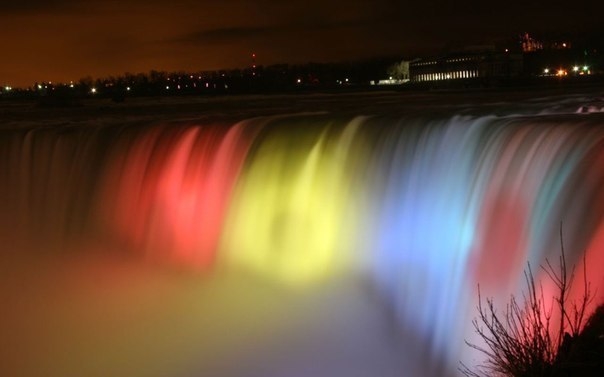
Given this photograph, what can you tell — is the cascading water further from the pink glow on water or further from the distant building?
the distant building

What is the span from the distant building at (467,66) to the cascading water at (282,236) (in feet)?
177

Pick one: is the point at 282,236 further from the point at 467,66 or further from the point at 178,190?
the point at 467,66

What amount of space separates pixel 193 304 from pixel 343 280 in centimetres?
245

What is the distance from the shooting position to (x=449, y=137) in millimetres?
10820

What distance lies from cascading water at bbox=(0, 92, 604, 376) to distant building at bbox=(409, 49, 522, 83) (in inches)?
2128

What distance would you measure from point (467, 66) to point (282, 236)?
7906 centimetres

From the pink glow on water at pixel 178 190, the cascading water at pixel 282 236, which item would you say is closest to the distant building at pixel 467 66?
the pink glow on water at pixel 178 190

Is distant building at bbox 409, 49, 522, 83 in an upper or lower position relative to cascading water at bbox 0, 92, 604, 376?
upper

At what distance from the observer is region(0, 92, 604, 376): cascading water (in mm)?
8586

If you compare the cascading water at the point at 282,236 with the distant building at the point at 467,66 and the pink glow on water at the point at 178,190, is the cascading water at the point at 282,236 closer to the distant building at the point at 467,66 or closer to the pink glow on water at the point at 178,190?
the pink glow on water at the point at 178,190

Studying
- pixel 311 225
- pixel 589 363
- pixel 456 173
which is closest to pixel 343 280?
pixel 311 225

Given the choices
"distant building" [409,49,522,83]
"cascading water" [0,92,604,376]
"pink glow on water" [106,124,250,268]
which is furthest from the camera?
"distant building" [409,49,522,83]

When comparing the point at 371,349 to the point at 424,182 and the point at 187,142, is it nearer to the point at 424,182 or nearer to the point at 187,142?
the point at 424,182

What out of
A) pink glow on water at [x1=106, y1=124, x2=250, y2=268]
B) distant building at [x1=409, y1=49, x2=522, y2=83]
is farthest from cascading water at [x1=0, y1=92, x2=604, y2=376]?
distant building at [x1=409, y1=49, x2=522, y2=83]
